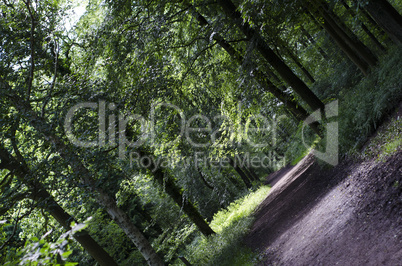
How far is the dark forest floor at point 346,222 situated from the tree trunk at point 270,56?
6.92 feet

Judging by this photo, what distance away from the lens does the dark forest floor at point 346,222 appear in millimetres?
4605

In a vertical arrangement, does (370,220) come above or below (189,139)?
below

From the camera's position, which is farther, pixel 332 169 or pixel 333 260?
pixel 332 169

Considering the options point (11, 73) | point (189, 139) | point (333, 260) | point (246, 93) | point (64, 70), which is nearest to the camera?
point (333, 260)

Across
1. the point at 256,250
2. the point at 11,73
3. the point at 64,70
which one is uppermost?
the point at 64,70

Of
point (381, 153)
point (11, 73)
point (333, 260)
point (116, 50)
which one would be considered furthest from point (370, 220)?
point (11, 73)

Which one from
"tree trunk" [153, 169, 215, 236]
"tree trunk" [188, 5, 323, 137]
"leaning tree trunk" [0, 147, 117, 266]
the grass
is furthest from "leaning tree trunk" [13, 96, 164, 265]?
"tree trunk" [188, 5, 323, 137]

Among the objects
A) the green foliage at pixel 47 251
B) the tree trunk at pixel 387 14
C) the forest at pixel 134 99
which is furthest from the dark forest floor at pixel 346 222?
the green foliage at pixel 47 251

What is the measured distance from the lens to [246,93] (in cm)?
820

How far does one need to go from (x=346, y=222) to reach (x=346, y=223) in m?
0.03

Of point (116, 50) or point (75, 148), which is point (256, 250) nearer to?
point (75, 148)

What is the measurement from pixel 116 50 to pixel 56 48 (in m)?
1.49

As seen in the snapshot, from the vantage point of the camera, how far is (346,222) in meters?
5.82

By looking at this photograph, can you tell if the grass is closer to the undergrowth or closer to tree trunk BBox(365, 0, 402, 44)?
the undergrowth
